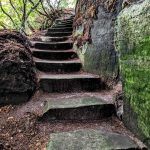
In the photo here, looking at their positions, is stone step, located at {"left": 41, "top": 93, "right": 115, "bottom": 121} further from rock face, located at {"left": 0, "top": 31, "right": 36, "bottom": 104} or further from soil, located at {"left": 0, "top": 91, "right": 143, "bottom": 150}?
rock face, located at {"left": 0, "top": 31, "right": 36, "bottom": 104}

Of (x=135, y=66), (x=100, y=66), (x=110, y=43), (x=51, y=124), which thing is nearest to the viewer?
(x=135, y=66)

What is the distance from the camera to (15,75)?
141 inches

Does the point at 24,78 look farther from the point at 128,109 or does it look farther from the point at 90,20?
the point at 90,20

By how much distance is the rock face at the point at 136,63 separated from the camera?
93.5 inches

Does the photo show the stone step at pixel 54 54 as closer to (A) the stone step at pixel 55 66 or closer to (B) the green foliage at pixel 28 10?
(A) the stone step at pixel 55 66

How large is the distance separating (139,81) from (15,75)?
1.85 meters

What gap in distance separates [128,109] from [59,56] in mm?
3009

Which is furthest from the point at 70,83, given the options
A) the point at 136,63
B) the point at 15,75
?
the point at 136,63

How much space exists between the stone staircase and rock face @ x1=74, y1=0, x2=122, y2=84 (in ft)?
0.76

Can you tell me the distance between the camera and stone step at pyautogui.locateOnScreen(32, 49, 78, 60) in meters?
5.42

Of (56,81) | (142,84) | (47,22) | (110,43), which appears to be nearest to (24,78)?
(56,81)

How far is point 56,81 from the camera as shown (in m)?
4.08

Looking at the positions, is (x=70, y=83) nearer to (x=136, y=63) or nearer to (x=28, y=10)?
(x=136, y=63)

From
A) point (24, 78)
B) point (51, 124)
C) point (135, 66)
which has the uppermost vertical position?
point (135, 66)
